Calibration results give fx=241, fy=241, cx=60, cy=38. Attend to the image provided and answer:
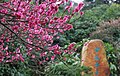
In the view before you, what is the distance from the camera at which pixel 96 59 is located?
Result: 475 cm

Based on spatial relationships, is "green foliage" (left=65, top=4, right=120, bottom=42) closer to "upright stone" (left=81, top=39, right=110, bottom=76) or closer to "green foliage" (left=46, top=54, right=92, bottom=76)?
"upright stone" (left=81, top=39, right=110, bottom=76)

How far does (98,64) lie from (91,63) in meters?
0.14

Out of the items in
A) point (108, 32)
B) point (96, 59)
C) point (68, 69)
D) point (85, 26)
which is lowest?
point (85, 26)

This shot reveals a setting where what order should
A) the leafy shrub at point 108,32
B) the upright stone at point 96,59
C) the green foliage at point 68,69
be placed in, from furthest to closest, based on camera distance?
the leafy shrub at point 108,32 < the upright stone at point 96,59 < the green foliage at point 68,69

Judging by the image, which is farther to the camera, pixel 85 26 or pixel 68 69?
pixel 85 26

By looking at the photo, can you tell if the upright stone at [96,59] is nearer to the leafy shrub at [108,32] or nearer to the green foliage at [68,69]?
the green foliage at [68,69]

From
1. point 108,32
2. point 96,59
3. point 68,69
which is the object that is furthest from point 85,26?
point 68,69

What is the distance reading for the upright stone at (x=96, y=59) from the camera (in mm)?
4688

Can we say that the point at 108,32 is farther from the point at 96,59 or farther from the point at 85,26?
the point at 96,59

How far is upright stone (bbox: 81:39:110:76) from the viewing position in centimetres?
469

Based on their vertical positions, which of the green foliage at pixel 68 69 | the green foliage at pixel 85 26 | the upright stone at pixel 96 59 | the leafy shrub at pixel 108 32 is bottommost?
the green foliage at pixel 85 26

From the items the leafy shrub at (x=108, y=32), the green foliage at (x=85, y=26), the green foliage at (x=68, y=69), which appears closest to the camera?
the green foliage at (x=68, y=69)

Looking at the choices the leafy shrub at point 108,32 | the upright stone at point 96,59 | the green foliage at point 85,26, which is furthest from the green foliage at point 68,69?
the green foliage at point 85,26

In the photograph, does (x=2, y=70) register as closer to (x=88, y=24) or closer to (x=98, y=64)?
(x=98, y=64)
